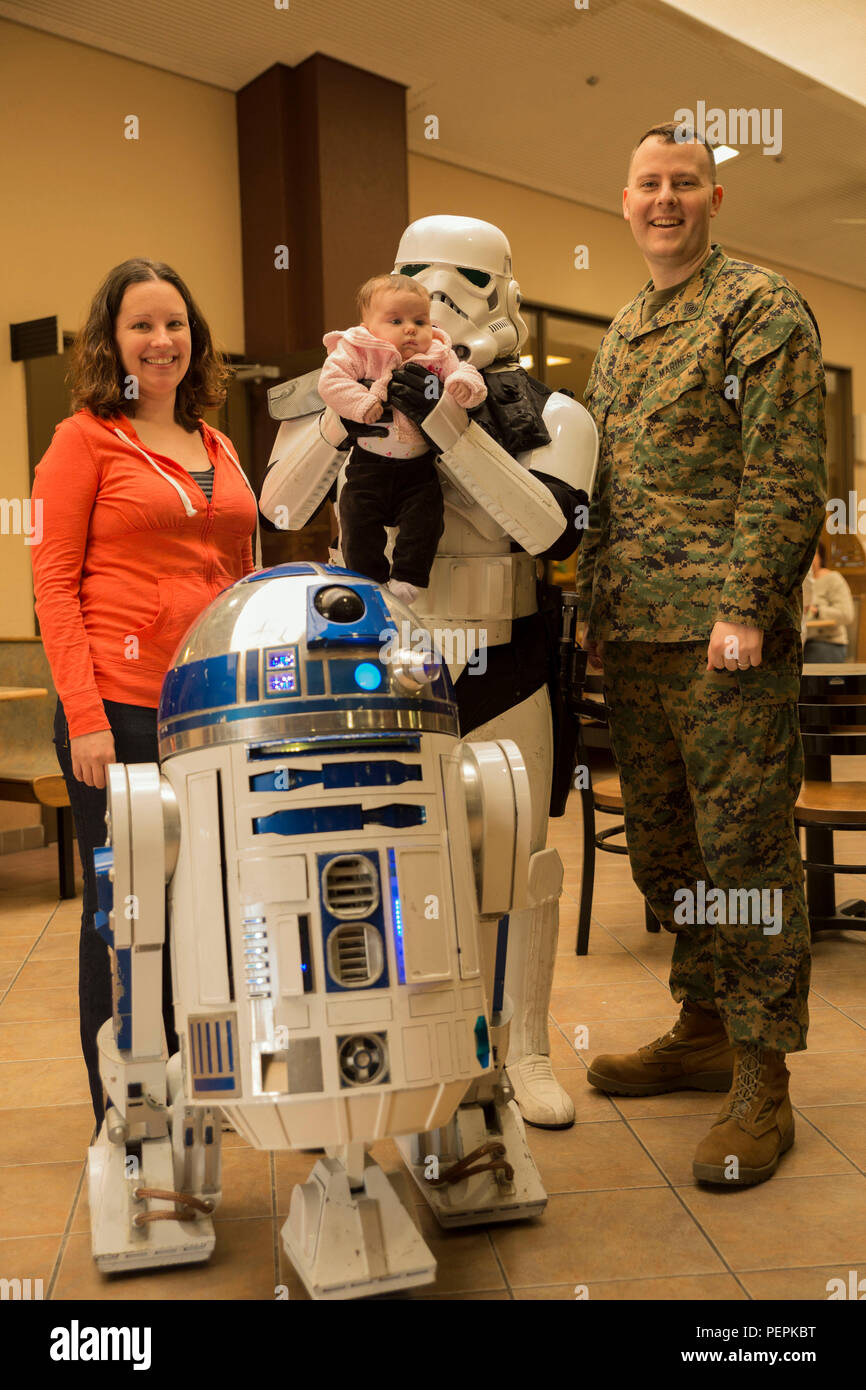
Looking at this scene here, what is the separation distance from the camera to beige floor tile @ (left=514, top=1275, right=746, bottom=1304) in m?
1.75

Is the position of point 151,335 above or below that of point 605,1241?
above

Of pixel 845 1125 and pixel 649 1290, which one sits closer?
pixel 649 1290

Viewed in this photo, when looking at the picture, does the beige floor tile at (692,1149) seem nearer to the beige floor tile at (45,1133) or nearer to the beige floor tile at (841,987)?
the beige floor tile at (841,987)

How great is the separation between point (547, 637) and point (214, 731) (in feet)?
2.89

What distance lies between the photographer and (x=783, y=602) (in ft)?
7.00

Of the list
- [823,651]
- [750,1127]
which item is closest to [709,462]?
[750,1127]

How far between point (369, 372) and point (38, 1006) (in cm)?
215

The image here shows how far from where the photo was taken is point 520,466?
2.12m

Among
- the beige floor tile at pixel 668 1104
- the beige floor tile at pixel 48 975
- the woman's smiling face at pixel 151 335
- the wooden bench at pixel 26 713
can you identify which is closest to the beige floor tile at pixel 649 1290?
the beige floor tile at pixel 668 1104

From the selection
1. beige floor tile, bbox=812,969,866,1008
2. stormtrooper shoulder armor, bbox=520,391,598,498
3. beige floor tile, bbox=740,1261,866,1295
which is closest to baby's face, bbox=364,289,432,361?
stormtrooper shoulder armor, bbox=520,391,598,498

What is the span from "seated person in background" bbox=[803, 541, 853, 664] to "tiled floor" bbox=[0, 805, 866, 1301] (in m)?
4.96

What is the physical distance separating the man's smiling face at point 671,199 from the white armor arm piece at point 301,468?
2.29 feet

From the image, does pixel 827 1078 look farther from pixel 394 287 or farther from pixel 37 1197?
pixel 394 287

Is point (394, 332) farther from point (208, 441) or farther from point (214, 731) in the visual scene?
point (214, 731)
